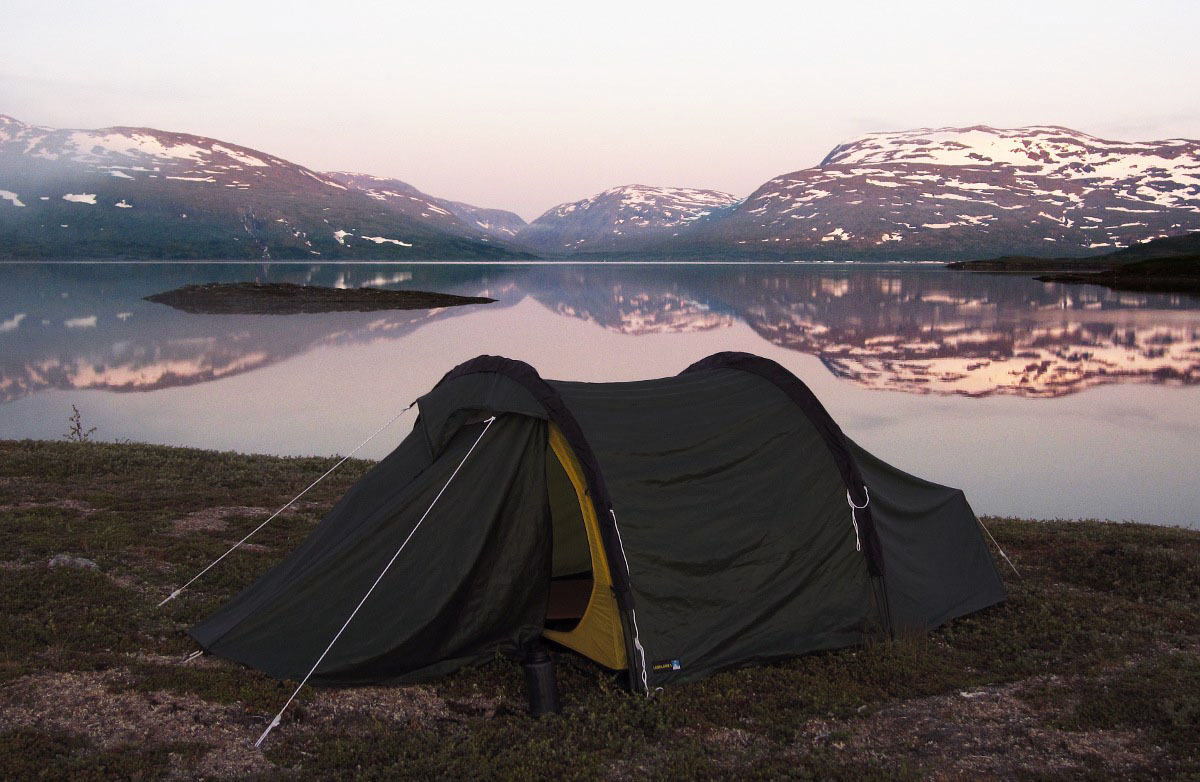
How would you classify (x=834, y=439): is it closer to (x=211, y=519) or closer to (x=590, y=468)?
(x=590, y=468)

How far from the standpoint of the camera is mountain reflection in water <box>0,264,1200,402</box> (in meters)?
34.3

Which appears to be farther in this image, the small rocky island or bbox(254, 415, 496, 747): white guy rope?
the small rocky island

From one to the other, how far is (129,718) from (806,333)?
4957 centimetres

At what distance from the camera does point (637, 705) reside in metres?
7.46

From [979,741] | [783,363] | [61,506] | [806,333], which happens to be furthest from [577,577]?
[806,333]

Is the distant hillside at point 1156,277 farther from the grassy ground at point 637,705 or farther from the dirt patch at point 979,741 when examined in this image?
the dirt patch at point 979,741

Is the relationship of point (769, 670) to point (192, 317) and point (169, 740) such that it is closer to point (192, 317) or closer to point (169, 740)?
point (169, 740)

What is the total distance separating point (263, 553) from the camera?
37.6ft

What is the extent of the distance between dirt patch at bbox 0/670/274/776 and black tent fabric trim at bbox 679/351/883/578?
574 cm

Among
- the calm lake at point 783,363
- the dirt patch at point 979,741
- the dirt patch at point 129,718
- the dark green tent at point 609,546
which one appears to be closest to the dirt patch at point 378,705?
the dark green tent at point 609,546

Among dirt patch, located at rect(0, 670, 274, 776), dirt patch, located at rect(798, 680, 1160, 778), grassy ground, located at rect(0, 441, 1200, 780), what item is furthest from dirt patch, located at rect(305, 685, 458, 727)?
dirt patch, located at rect(798, 680, 1160, 778)

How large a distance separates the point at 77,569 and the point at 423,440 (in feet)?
14.6

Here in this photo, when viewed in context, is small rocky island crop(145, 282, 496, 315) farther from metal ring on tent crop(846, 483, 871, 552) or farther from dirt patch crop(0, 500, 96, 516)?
metal ring on tent crop(846, 483, 871, 552)

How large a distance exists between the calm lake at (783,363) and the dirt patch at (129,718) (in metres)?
13.6
